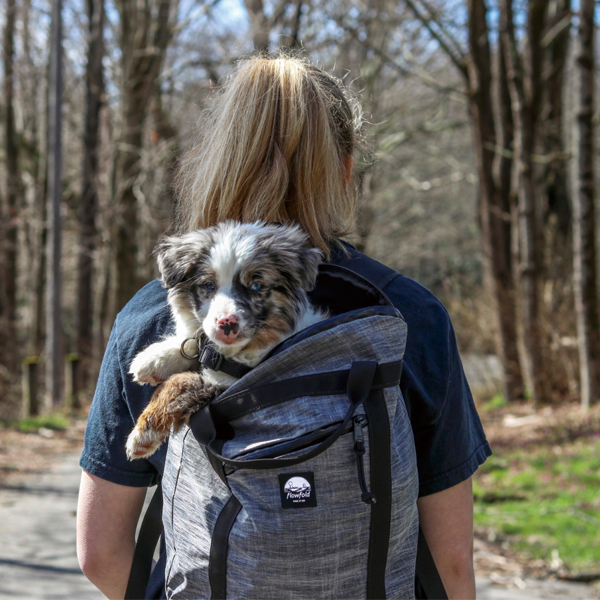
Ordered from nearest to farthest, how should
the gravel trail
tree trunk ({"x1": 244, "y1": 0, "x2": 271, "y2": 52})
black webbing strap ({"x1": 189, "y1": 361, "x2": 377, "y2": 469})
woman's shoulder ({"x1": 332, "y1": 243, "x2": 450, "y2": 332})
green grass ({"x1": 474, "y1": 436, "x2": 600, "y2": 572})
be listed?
black webbing strap ({"x1": 189, "y1": 361, "x2": 377, "y2": 469})
woman's shoulder ({"x1": 332, "y1": 243, "x2": 450, "y2": 332})
the gravel trail
green grass ({"x1": 474, "y1": 436, "x2": 600, "y2": 572})
tree trunk ({"x1": 244, "y1": 0, "x2": 271, "y2": 52})

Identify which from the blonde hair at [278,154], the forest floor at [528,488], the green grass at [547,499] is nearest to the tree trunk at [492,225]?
the forest floor at [528,488]

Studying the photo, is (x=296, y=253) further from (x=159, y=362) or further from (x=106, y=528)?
(x=106, y=528)

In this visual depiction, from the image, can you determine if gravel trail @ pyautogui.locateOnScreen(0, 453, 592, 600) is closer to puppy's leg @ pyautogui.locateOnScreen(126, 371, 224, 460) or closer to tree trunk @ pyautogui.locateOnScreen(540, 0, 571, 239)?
puppy's leg @ pyautogui.locateOnScreen(126, 371, 224, 460)

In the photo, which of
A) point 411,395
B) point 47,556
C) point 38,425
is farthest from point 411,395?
point 38,425

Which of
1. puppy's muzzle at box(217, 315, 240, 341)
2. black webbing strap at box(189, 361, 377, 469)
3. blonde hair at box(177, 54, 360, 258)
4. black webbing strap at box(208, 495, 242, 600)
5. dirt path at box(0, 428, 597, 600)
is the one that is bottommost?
dirt path at box(0, 428, 597, 600)

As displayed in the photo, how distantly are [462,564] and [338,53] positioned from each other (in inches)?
523

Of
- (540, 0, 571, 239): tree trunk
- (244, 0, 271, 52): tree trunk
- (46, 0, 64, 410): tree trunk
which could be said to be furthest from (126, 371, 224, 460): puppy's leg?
(46, 0, 64, 410): tree trunk

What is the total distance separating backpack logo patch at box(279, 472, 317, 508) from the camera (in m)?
1.35

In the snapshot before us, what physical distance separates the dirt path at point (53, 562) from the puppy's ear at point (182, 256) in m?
3.83

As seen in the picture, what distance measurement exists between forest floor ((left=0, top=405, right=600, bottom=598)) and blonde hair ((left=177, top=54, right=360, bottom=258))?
13.3ft

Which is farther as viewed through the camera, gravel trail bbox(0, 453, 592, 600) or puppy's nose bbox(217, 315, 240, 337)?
gravel trail bbox(0, 453, 592, 600)

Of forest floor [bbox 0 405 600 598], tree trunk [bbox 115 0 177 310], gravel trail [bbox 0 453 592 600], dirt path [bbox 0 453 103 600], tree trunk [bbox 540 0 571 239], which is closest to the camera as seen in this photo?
gravel trail [bbox 0 453 592 600]

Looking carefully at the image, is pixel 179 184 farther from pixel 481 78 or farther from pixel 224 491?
pixel 481 78

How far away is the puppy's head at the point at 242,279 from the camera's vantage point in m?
1.81
